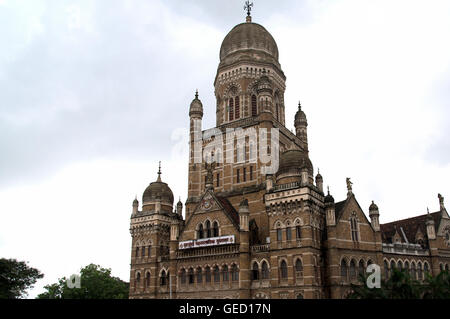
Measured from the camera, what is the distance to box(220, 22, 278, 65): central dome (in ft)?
194

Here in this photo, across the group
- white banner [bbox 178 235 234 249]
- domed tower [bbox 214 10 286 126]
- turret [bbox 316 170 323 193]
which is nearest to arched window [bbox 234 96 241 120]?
domed tower [bbox 214 10 286 126]

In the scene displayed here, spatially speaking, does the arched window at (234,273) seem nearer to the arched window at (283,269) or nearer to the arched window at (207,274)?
the arched window at (207,274)

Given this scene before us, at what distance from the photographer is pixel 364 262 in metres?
43.8

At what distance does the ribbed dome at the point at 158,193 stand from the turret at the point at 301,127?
18.8 meters

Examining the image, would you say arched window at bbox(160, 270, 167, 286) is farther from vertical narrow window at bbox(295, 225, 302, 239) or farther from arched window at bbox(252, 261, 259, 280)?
vertical narrow window at bbox(295, 225, 302, 239)

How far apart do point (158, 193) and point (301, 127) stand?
69.8 ft

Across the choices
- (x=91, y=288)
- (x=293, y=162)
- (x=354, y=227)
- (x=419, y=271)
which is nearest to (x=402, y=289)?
(x=354, y=227)

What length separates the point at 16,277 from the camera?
5931 centimetres

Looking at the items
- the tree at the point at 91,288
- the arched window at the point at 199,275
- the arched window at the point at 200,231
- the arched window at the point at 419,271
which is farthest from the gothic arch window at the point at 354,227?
the tree at the point at 91,288

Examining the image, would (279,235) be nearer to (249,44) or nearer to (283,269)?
(283,269)

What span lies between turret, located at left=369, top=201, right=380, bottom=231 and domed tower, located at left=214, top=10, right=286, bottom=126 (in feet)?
54.2

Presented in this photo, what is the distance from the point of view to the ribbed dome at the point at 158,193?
178ft

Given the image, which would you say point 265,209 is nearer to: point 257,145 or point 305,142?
point 257,145
